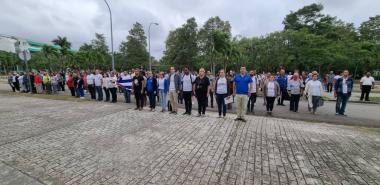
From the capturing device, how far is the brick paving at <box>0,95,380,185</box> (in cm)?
379

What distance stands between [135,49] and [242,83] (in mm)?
63564

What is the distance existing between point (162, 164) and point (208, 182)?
3.52ft

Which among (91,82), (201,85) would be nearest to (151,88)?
(201,85)

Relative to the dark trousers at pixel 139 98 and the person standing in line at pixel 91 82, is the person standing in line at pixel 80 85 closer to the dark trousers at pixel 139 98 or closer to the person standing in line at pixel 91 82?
the person standing in line at pixel 91 82

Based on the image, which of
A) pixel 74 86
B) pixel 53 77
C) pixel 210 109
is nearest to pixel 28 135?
pixel 210 109

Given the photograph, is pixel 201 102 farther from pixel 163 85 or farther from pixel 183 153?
pixel 183 153

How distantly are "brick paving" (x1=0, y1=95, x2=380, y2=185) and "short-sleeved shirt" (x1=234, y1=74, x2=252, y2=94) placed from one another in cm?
116

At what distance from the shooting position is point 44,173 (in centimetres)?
392

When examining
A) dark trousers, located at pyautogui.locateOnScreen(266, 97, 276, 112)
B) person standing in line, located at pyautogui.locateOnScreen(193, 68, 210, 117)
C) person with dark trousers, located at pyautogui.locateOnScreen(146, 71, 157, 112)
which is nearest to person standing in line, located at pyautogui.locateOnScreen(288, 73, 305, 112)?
dark trousers, located at pyautogui.locateOnScreen(266, 97, 276, 112)

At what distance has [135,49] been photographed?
6731 centimetres

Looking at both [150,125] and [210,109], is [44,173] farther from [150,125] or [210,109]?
[210,109]

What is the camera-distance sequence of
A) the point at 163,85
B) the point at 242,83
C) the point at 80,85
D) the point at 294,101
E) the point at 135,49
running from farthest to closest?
1. the point at 135,49
2. the point at 80,85
3. the point at 294,101
4. the point at 163,85
5. the point at 242,83

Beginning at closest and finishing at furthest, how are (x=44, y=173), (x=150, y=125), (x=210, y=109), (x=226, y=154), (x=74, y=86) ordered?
(x=44, y=173) < (x=226, y=154) < (x=150, y=125) < (x=210, y=109) < (x=74, y=86)

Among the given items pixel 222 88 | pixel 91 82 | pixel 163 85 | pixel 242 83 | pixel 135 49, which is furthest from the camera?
pixel 135 49
